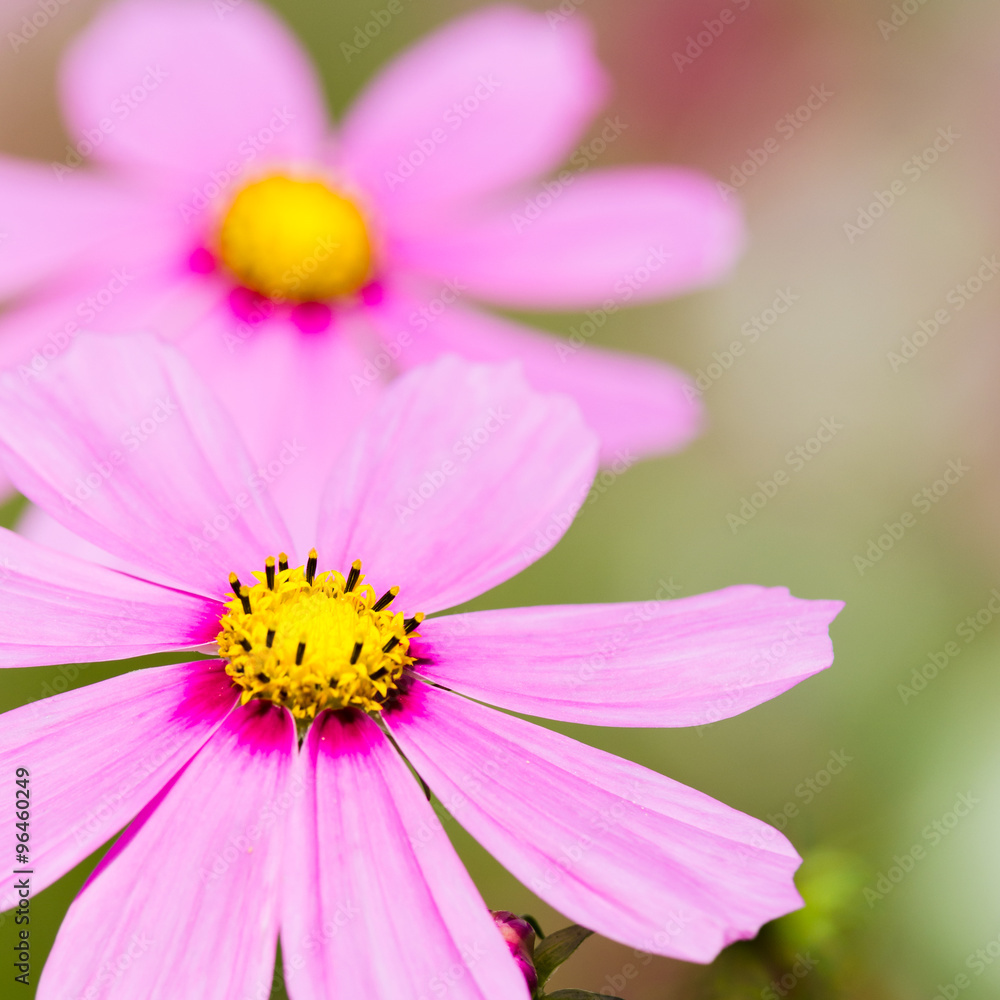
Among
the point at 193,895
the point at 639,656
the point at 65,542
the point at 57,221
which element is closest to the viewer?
the point at 193,895

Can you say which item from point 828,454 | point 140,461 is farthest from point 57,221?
point 828,454

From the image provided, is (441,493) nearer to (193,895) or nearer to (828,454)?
(193,895)

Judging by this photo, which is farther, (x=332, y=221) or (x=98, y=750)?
(x=332, y=221)

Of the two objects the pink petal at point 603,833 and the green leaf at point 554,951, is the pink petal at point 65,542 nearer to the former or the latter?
the pink petal at point 603,833

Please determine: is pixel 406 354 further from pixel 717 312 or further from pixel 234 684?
pixel 717 312

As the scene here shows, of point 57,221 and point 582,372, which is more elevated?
point 57,221

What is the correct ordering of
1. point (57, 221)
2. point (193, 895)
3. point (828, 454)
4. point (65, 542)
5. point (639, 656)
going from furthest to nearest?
point (828, 454) < point (57, 221) < point (65, 542) < point (639, 656) < point (193, 895)

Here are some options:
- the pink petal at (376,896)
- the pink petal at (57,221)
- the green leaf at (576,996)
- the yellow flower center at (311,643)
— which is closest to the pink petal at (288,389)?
the pink petal at (57,221)

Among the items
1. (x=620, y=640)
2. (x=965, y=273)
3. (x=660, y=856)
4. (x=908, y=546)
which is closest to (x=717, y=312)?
(x=965, y=273)
